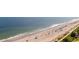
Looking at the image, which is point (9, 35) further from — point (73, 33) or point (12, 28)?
point (73, 33)

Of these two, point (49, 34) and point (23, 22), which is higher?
point (23, 22)
